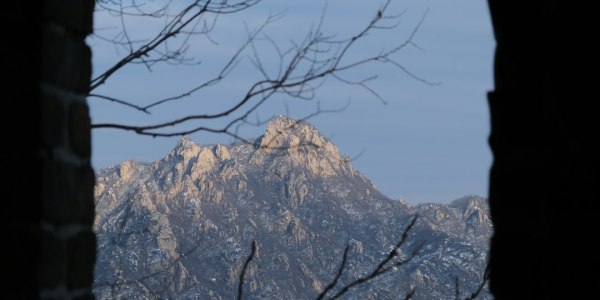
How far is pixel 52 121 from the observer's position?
6.46 feet

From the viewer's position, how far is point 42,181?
1.90 m

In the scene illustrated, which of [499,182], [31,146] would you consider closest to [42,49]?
[31,146]

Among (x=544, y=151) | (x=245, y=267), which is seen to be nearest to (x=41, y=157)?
(x=544, y=151)

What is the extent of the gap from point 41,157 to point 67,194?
138mm

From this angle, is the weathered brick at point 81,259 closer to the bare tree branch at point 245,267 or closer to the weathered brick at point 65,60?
the weathered brick at point 65,60

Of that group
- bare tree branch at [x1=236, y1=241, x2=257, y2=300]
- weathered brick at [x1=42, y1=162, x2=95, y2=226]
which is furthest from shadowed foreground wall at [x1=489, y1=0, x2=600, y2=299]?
bare tree branch at [x1=236, y1=241, x2=257, y2=300]

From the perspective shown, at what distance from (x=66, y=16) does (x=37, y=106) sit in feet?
0.80

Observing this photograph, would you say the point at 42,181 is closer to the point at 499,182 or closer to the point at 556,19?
the point at 499,182

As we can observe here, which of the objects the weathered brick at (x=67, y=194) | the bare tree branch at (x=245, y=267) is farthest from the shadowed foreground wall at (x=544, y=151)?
the bare tree branch at (x=245, y=267)

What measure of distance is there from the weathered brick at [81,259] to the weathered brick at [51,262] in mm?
33

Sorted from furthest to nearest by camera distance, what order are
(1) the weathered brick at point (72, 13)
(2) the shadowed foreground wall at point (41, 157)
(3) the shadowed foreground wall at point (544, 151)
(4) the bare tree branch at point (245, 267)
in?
(4) the bare tree branch at point (245, 267) < (1) the weathered brick at point (72, 13) < (2) the shadowed foreground wall at point (41, 157) < (3) the shadowed foreground wall at point (544, 151)

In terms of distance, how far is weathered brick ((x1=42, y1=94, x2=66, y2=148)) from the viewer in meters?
1.93

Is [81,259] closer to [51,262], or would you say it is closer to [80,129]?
[51,262]

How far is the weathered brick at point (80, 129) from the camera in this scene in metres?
2.08
